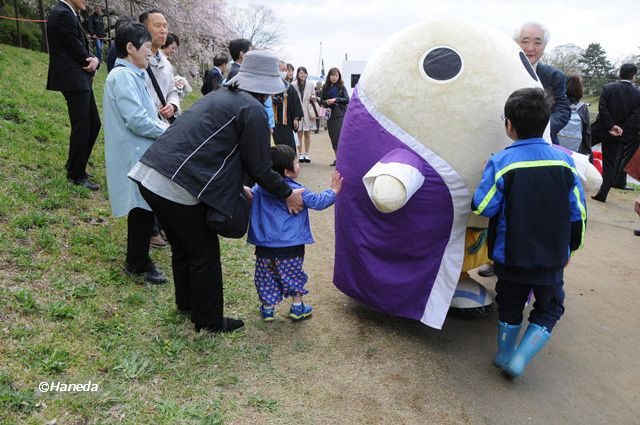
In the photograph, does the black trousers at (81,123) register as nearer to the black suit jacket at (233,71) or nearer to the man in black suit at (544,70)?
the black suit jacket at (233,71)

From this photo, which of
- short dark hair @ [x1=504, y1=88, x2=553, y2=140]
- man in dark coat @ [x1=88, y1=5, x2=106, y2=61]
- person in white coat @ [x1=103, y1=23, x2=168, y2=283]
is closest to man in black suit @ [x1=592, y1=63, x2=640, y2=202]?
short dark hair @ [x1=504, y1=88, x2=553, y2=140]

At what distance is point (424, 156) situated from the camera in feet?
10.2

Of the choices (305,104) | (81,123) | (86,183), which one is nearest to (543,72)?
(81,123)

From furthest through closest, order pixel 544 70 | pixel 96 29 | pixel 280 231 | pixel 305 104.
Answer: pixel 96 29, pixel 305 104, pixel 544 70, pixel 280 231

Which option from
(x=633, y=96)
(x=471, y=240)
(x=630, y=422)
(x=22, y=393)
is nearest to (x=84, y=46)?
(x=22, y=393)

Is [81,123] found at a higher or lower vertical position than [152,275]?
higher

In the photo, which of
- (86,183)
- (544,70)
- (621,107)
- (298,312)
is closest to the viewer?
(298,312)

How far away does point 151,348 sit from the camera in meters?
2.98

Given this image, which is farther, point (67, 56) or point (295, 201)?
point (67, 56)

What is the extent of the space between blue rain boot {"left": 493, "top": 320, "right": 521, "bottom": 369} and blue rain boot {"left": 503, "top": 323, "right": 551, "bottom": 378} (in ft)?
0.16

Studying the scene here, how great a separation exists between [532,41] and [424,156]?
1.88m

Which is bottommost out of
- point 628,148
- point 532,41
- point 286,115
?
point 286,115

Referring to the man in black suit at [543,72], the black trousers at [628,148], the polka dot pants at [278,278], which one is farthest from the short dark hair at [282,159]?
the black trousers at [628,148]

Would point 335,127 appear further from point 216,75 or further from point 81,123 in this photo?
point 81,123
